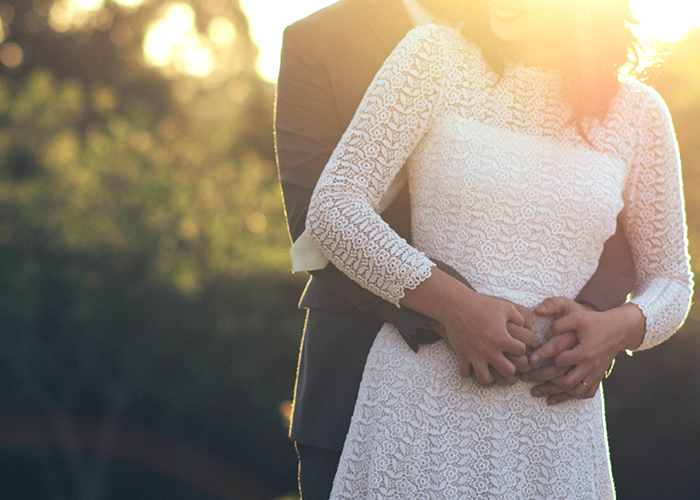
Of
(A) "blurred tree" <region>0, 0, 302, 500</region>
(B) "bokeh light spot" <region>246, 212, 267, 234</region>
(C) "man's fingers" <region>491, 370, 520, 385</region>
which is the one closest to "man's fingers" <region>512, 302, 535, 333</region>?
(C) "man's fingers" <region>491, 370, 520, 385</region>

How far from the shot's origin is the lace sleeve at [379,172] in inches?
47.0

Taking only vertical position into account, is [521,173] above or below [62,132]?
above

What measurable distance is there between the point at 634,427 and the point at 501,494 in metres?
5.65

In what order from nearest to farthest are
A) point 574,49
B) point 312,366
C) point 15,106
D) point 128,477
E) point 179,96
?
point 574,49 < point 312,366 < point 15,106 < point 128,477 < point 179,96

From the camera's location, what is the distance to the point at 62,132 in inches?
305

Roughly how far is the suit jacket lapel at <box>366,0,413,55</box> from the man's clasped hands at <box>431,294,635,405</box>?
0.69 metres

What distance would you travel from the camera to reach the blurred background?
20.0ft

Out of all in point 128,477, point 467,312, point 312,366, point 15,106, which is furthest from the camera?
point 128,477

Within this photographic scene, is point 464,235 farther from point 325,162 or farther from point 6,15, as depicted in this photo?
point 6,15

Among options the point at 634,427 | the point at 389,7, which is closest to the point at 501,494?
the point at 389,7

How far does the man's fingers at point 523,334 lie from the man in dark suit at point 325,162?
0.33 meters

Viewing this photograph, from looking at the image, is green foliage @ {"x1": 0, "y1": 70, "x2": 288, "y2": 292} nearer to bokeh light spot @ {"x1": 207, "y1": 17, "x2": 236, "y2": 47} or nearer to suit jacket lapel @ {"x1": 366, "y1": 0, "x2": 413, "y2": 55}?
suit jacket lapel @ {"x1": 366, "y1": 0, "x2": 413, "y2": 55}

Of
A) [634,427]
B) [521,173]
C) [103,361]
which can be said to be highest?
[521,173]

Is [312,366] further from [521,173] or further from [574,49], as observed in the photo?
[574,49]
